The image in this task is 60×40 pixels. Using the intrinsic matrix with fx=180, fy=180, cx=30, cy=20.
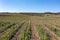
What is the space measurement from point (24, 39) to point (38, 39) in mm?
1590

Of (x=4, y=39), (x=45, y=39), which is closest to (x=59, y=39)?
(x=45, y=39)

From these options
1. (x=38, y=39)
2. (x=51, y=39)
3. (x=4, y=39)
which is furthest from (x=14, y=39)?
(x=51, y=39)

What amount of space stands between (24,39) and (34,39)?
1404 millimetres

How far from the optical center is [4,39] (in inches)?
706

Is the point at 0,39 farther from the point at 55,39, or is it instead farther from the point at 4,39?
the point at 55,39

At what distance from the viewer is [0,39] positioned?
712 inches

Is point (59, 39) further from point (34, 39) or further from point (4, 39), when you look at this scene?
point (4, 39)

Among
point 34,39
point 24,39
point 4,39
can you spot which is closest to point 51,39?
point 34,39

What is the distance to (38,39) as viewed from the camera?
1847cm

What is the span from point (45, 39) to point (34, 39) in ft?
4.20

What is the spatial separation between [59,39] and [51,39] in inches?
33.1

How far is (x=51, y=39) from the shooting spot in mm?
18641

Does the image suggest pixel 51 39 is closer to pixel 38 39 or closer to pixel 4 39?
pixel 38 39

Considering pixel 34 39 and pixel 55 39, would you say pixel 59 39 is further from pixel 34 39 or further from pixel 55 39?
pixel 34 39
